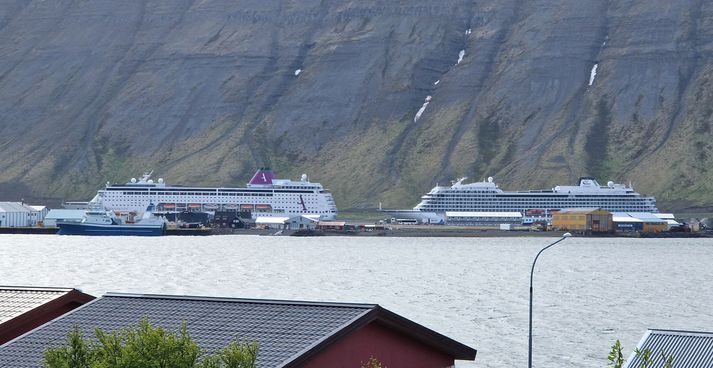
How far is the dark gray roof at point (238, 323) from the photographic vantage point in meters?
19.6

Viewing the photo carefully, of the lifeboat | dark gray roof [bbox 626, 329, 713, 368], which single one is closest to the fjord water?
dark gray roof [bbox 626, 329, 713, 368]

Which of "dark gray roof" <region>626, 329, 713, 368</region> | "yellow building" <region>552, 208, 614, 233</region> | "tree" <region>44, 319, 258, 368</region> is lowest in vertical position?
"dark gray roof" <region>626, 329, 713, 368</region>

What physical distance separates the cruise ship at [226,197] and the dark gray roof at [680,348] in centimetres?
14762

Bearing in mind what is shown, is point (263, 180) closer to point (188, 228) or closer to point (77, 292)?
point (188, 228)

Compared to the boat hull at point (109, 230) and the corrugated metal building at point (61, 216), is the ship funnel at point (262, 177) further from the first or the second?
the boat hull at point (109, 230)

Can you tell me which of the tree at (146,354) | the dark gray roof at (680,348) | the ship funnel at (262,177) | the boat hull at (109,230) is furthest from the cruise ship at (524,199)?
the tree at (146,354)

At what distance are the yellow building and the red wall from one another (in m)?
135

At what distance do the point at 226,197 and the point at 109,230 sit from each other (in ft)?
95.0

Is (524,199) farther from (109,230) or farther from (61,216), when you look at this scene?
(61,216)

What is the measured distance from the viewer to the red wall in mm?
19906

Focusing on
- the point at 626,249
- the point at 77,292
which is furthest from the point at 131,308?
the point at 626,249

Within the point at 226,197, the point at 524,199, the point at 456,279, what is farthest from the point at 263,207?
the point at 456,279

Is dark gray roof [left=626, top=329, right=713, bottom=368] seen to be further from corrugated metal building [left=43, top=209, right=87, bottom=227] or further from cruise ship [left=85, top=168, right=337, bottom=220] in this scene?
cruise ship [left=85, top=168, right=337, bottom=220]

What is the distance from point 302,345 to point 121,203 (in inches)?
6299
